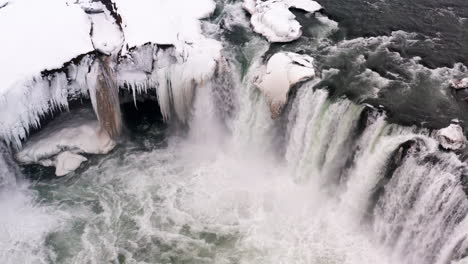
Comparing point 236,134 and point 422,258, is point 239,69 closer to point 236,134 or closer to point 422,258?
point 236,134

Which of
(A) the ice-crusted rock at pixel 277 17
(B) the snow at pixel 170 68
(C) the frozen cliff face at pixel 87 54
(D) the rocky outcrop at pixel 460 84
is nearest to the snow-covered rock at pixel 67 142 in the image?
(C) the frozen cliff face at pixel 87 54

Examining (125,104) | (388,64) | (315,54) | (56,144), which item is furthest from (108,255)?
(388,64)

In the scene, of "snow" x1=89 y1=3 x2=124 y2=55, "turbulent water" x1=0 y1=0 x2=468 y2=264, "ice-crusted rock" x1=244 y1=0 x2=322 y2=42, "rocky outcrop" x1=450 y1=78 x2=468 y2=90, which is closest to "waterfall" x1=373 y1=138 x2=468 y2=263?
"turbulent water" x1=0 y1=0 x2=468 y2=264

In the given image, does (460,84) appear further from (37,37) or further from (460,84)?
(37,37)

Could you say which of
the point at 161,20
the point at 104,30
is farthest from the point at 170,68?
the point at 104,30

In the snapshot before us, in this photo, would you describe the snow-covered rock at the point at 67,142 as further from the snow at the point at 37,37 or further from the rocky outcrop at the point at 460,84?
the rocky outcrop at the point at 460,84

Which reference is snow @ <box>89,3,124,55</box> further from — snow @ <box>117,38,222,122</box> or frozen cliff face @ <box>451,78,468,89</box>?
frozen cliff face @ <box>451,78,468,89</box>
